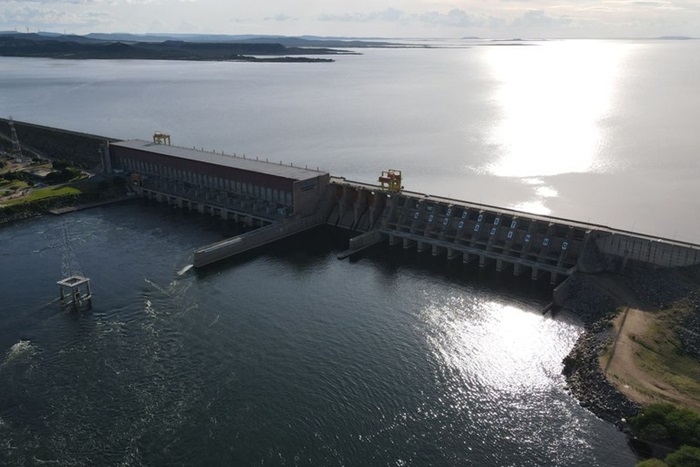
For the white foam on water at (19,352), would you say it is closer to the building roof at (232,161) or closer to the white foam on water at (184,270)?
the white foam on water at (184,270)

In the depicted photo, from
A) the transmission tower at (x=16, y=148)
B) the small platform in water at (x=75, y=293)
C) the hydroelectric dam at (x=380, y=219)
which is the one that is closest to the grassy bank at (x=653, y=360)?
the hydroelectric dam at (x=380, y=219)

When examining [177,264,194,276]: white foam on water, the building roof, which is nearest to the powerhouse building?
the building roof

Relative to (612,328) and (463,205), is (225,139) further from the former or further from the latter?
(612,328)

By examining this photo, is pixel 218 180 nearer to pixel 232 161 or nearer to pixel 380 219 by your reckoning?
pixel 232 161

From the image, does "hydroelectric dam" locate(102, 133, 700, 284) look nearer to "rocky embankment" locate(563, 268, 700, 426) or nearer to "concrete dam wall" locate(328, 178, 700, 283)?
"concrete dam wall" locate(328, 178, 700, 283)

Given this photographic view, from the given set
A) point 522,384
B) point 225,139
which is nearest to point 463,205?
point 522,384

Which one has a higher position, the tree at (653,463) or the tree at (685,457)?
the tree at (685,457)
